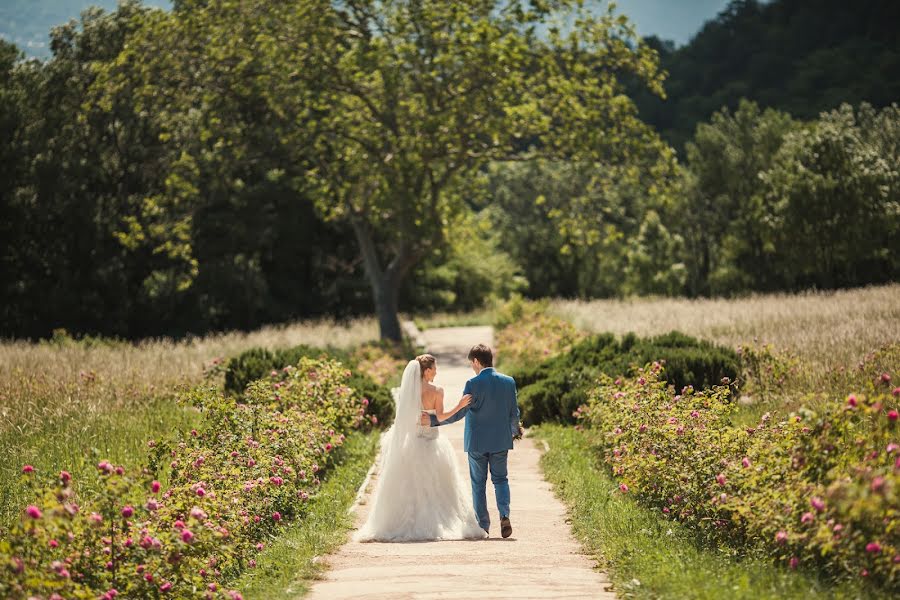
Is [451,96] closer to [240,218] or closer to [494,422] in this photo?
[240,218]

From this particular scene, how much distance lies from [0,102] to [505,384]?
31624 millimetres

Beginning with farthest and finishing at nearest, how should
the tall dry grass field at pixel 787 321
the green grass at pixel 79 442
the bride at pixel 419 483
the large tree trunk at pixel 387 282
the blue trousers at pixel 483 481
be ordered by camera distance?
1. the large tree trunk at pixel 387 282
2. the tall dry grass field at pixel 787 321
3. the green grass at pixel 79 442
4. the bride at pixel 419 483
5. the blue trousers at pixel 483 481

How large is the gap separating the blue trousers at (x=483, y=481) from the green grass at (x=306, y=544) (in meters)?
1.22

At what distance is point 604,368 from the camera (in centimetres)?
1446

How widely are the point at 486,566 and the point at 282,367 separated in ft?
30.9

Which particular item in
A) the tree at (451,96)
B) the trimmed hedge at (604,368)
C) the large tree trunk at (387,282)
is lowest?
the trimmed hedge at (604,368)

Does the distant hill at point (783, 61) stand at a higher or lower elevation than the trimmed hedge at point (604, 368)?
higher

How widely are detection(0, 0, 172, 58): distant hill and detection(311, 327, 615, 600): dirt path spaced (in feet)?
94.3

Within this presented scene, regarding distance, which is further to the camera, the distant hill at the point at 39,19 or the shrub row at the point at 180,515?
the distant hill at the point at 39,19

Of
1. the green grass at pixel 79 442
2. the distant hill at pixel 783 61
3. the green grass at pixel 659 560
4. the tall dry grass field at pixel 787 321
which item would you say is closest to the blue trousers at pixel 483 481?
the green grass at pixel 659 560

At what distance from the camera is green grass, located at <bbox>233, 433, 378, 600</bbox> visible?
20.4 feet

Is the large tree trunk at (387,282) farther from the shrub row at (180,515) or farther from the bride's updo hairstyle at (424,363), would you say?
the bride's updo hairstyle at (424,363)

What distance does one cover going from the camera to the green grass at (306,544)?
6208mm

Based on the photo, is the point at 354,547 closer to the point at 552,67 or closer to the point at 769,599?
the point at 769,599
